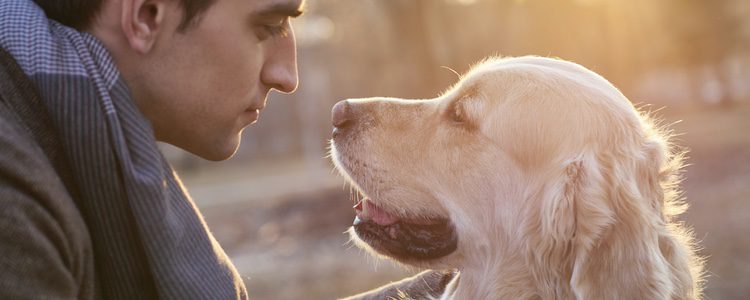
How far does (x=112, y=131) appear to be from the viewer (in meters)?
2.29

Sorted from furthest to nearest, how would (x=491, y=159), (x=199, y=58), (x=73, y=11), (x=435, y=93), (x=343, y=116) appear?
(x=435, y=93) < (x=343, y=116) < (x=491, y=159) < (x=199, y=58) < (x=73, y=11)

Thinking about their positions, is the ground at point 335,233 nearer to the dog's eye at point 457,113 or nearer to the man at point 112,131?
the dog's eye at point 457,113

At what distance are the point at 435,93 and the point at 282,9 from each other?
13145mm

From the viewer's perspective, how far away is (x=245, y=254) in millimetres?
11352

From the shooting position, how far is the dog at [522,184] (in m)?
3.13

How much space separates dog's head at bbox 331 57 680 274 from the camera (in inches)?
131

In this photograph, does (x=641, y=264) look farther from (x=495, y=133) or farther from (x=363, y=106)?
(x=363, y=106)

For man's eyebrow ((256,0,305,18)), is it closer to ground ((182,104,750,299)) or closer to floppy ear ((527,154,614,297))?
floppy ear ((527,154,614,297))

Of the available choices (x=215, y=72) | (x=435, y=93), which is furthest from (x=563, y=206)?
(x=435, y=93)

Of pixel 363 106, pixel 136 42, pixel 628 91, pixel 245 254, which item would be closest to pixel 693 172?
pixel 245 254

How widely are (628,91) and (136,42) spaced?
32367 mm

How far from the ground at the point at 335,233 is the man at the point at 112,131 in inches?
108

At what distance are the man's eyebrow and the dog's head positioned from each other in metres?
0.95

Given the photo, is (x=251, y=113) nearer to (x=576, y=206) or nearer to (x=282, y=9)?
(x=282, y=9)
